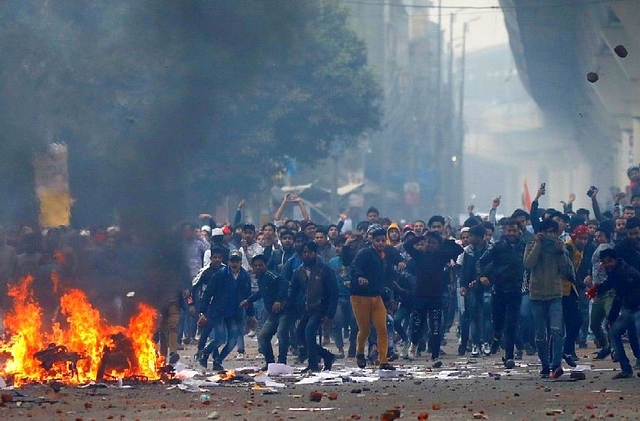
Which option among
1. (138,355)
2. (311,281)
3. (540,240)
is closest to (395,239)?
(311,281)

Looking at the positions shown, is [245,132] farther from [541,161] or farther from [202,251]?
[541,161]

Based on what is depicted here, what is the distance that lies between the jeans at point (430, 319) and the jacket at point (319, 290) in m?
1.75

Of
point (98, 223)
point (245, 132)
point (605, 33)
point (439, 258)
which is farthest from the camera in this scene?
point (605, 33)

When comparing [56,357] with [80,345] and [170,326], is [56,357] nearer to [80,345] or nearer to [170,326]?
[80,345]

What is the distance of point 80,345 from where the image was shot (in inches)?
516

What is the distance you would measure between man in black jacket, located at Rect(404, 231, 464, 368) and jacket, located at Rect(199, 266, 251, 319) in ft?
7.16

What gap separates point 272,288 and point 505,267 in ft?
8.63

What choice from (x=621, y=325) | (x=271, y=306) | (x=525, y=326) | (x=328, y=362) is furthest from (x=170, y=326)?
(x=621, y=325)

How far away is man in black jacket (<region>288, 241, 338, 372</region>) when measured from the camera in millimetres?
14773

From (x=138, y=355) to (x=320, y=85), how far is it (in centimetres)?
2650

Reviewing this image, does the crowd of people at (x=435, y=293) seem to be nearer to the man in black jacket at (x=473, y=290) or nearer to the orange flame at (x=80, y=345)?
the man in black jacket at (x=473, y=290)

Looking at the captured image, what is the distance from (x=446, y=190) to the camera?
91812 mm

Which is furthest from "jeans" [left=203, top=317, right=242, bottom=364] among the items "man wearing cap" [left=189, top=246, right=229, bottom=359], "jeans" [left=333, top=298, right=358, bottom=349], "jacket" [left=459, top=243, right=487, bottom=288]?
"jacket" [left=459, top=243, right=487, bottom=288]

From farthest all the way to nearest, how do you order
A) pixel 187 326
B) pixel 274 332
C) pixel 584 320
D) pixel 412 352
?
pixel 187 326 < pixel 584 320 < pixel 412 352 < pixel 274 332
